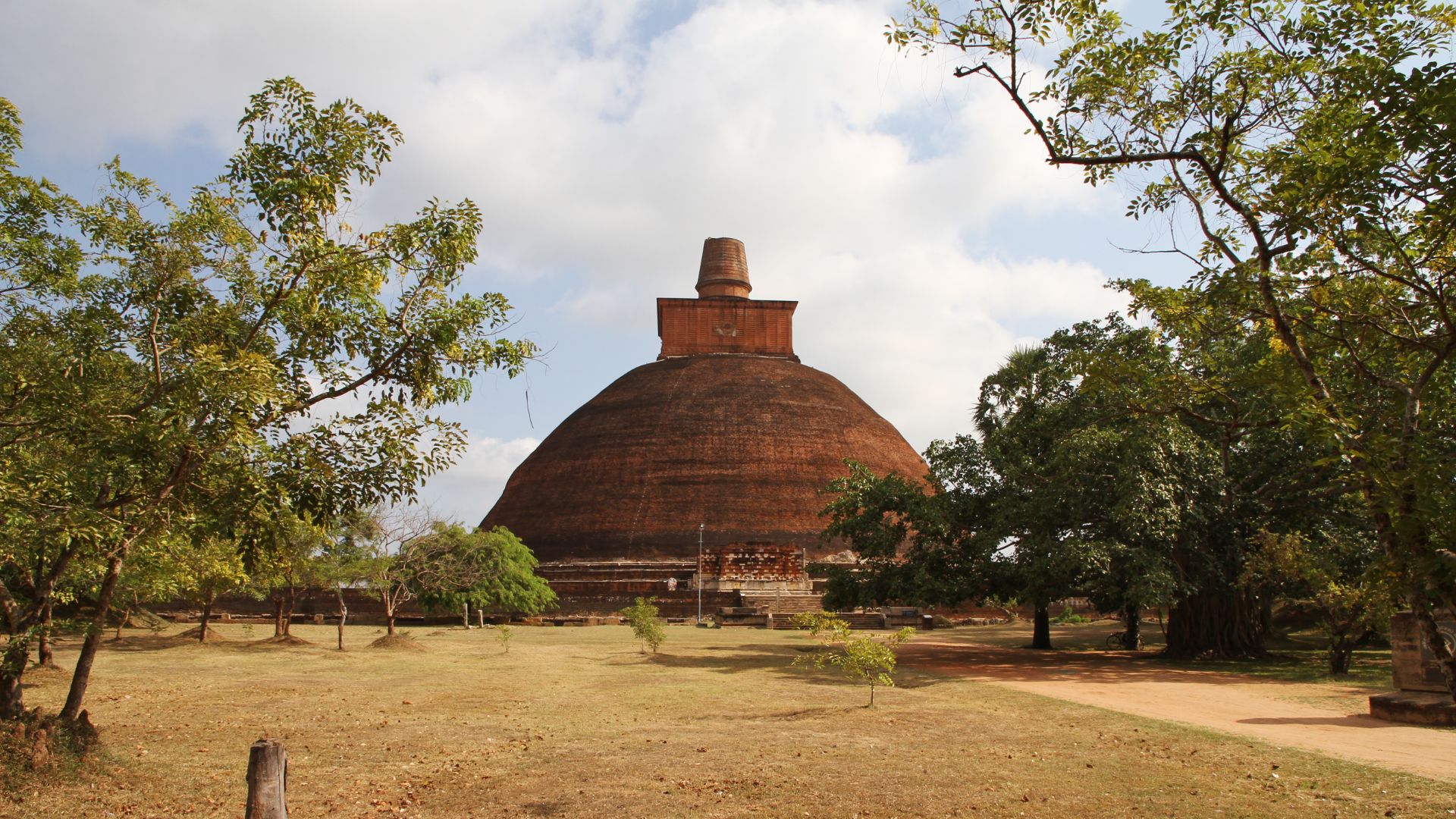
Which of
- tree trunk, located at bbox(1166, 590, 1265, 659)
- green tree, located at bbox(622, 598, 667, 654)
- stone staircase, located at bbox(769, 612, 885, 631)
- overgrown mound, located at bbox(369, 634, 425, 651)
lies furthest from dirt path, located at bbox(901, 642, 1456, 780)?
stone staircase, located at bbox(769, 612, 885, 631)

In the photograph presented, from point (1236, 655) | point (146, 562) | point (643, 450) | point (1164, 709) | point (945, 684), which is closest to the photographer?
point (1164, 709)

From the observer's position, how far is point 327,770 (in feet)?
24.8

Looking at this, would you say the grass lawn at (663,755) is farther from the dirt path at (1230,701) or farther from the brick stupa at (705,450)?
the brick stupa at (705,450)

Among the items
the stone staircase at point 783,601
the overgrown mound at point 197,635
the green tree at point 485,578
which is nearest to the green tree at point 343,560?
the overgrown mound at point 197,635

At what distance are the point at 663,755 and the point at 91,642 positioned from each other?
4.42m

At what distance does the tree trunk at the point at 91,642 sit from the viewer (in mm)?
6977

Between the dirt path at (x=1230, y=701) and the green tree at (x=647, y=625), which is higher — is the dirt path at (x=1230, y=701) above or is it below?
below

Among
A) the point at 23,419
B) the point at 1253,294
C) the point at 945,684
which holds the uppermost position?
the point at 1253,294

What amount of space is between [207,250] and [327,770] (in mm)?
4024

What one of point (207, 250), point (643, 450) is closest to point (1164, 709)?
point (207, 250)

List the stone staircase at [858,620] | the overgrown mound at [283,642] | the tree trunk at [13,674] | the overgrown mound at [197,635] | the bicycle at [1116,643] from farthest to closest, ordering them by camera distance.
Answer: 1. the stone staircase at [858,620]
2. the bicycle at [1116,643]
3. the overgrown mound at [197,635]
4. the overgrown mound at [283,642]
5. the tree trunk at [13,674]

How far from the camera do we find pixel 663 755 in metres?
8.14

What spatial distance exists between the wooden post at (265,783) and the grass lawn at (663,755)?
1.58 metres

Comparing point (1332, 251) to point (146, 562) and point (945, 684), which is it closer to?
point (945, 684)
